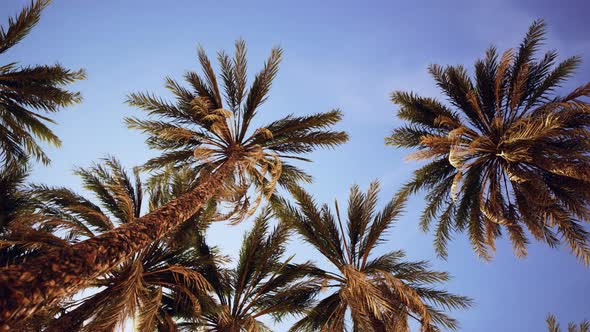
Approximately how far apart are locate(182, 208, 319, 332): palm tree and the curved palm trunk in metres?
4.30

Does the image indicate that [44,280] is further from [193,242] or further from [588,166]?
[588,166]

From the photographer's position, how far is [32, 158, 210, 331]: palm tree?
6.25m

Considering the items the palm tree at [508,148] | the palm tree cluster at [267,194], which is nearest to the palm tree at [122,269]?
the palm tree cluster at [267,194]

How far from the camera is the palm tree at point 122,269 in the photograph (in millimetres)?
6254

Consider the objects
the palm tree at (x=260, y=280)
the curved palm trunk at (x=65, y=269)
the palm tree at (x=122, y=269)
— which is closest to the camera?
the curved palm trunk at (x=65, y=269)

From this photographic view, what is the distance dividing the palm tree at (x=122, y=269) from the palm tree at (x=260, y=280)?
93 cm

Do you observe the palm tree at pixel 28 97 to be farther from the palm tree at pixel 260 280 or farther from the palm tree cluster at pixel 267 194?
the palm tree at pixel 260 280

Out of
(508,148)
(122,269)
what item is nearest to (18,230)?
(122,269)

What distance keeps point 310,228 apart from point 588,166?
7.14 metres

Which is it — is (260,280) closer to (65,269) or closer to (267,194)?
(267,194)

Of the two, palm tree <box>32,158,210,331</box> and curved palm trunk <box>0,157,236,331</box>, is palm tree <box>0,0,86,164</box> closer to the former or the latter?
palm tree <box>32,158,210,331</box>

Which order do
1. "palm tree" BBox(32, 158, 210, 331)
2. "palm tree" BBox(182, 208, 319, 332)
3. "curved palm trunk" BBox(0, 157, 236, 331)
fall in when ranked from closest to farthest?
"curved palm trunk" BBox(0, 157, 236, 331), "palm tree" BBox(32, 158, 210, 331), "palm tree" BBox(182, 208, 319, 332)

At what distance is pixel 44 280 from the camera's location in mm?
3100

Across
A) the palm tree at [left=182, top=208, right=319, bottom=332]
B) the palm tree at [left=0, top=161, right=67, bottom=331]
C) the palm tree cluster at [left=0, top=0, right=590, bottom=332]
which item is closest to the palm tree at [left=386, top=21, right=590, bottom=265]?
the palm tree cluster at [left=0, top=0, right=590, bottom=332]
